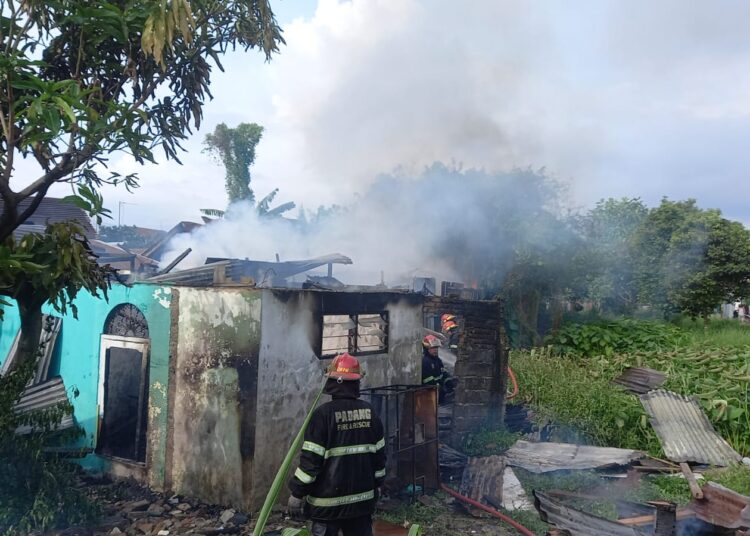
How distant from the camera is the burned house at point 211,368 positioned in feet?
21.7

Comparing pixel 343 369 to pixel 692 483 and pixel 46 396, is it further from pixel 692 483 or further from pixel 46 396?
pixel 46 396

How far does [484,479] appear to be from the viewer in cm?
764

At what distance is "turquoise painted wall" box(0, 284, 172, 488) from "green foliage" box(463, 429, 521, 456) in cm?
463

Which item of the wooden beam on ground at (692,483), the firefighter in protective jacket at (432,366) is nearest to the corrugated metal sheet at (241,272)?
the firefighter in protective jacket at (432,366)

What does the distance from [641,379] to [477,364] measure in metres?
3.79

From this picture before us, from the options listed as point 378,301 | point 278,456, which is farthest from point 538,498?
point 378,301

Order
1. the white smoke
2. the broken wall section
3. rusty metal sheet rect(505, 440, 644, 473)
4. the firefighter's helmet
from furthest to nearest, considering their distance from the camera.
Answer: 1. the white smoke
2. the firefighter's helmet
3. the broken wall section
4. rusty metal sheet rect(505, 440, 644, 473)

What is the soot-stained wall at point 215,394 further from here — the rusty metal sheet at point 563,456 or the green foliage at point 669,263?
the green foliage at point 669,263

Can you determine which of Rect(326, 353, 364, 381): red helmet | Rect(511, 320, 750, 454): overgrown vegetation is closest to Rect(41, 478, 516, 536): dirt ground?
Rect(326, 353, 364, 381): red helmet

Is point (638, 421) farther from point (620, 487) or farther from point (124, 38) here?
point (124, 38)

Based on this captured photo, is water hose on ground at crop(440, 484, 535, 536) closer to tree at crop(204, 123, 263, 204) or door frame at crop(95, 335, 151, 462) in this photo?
door frame at crop(95, 335, 151, 462)

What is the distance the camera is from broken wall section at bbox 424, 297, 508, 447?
9.36 m

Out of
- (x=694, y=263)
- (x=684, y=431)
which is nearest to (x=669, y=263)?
(x=694, y=263)

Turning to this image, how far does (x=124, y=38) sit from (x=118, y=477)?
581 cm
